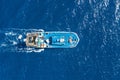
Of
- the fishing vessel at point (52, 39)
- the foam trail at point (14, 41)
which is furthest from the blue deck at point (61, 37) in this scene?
the foam trail at point (14, 41)

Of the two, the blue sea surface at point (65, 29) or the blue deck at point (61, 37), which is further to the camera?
the blue deck at point (61, 37)

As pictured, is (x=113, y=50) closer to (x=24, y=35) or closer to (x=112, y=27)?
(x=112, y=27)

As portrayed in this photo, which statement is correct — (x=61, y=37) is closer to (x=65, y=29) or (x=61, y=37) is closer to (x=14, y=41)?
(x=65, y=29)

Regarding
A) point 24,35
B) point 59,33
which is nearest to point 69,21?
point 59,33

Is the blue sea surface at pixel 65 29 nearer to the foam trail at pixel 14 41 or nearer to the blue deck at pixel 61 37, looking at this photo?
the foam trail at pixel 14 41

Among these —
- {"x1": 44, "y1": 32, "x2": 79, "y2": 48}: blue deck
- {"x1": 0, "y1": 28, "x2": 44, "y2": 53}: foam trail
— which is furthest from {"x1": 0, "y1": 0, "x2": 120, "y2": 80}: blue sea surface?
{"x1": 44, "y1": 32, "x2": 79, "y2": 48}: blue deck

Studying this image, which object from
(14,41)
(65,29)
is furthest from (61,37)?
(14,41)

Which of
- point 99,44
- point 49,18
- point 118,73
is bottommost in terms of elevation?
point 118,73
